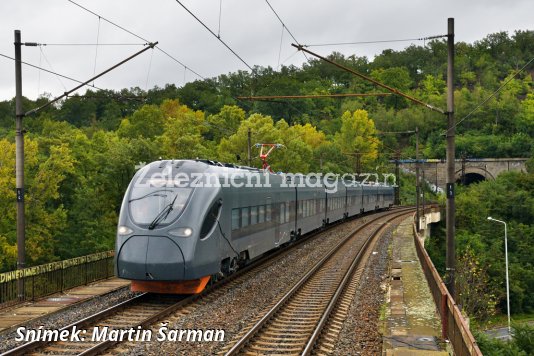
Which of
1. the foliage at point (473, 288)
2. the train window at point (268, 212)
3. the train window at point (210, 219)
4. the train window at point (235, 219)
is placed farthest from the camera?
the foliage at point (473, 288)

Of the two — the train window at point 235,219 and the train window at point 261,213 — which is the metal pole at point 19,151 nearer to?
the train window at point 235,219

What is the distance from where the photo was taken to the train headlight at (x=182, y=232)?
1386 centimetres

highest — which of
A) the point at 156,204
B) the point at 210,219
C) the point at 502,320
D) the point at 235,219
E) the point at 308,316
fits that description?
the point at 156,204

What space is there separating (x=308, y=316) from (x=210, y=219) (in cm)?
355

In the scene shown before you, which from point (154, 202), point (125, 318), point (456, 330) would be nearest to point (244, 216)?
point (154, 202)

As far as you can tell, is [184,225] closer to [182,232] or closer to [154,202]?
[182,232]

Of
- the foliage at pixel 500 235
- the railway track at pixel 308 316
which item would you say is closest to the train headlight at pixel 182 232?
the railway track at pixel 308 316

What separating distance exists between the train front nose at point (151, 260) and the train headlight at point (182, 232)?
203mm

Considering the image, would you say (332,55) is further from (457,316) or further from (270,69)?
(457,316)

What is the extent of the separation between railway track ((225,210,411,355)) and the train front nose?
2.41m

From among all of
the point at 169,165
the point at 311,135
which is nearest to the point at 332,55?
the point at 311,135

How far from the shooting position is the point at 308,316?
44.4 ft

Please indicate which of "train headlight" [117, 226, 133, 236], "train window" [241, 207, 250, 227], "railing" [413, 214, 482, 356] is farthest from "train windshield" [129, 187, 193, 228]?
"railing" [413, 214, 482, 356]

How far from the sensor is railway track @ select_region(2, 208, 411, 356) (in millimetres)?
10336
